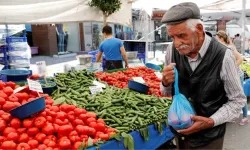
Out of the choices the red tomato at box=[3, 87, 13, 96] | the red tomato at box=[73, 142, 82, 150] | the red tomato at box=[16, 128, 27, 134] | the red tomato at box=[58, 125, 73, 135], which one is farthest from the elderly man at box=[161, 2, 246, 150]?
the red tomato at box=[3, 87, 13, 96]

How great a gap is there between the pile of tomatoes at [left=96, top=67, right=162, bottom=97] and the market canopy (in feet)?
4.58

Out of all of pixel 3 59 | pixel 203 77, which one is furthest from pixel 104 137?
pixel 3 59

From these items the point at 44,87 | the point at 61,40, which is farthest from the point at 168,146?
the point at 61,40

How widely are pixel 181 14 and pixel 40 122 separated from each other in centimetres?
179

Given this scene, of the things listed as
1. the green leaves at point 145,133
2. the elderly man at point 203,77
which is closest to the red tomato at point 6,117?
the green leaves at point 145,133

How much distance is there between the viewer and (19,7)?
193 inches

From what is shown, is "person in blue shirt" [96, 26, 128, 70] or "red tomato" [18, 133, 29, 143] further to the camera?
"person in blue shirt" [96, 26, 128, 70]

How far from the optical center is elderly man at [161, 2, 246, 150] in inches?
66.8

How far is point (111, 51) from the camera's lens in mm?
6945

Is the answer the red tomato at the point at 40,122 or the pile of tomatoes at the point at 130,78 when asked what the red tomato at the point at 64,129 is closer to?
the red tomato at the point at 40,122

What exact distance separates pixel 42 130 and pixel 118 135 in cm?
81

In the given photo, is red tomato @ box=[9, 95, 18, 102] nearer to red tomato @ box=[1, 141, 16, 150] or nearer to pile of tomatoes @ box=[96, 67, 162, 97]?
red tomato @ box=[1, 141, 16, 150]

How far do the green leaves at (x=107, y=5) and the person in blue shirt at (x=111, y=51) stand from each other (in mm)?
474

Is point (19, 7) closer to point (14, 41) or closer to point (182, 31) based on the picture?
point (14, 41)
